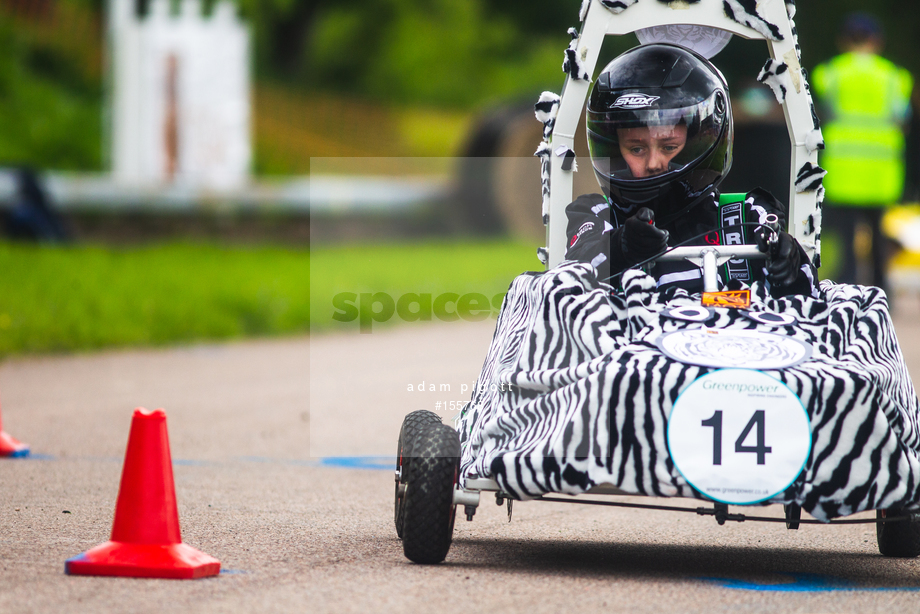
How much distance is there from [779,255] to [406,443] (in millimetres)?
1320

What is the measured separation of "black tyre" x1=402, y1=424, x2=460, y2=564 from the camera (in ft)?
13.3

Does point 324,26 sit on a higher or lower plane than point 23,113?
higher

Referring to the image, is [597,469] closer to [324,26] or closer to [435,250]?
[435,250]

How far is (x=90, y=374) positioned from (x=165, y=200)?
421 inches

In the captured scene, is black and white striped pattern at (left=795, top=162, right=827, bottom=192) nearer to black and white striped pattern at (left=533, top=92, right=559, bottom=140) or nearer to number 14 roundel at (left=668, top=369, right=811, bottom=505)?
black and white striped pattern at (left=533, top=92, right=559, bottom=140)

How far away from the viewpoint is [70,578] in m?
3.75

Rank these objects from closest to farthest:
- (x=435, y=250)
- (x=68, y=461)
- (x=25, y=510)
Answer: (x=25, y=510) < (x=68, y=461) < (x=435, y=250)

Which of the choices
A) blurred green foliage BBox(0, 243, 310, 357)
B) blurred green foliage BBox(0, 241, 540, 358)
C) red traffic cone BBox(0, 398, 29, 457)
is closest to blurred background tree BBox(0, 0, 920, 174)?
blurred green foliage BBox(0, 241, 540, 358)

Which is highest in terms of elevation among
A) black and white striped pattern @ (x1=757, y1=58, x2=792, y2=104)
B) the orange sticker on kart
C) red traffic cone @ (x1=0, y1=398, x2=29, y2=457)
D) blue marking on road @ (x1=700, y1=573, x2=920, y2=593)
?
black and white striped pattern @ (x1=757, y1=58, x2=792, y2=104)

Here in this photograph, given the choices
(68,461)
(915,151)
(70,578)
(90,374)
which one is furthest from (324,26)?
(70,578)

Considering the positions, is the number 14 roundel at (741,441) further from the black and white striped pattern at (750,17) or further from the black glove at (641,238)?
the black and white striped pattern at (750,17)

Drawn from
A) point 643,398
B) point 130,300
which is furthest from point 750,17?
point 130,300

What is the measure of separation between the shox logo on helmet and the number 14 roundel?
3.88 feet

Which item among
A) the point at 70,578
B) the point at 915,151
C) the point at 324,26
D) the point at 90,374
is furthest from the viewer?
the point at 324,26
